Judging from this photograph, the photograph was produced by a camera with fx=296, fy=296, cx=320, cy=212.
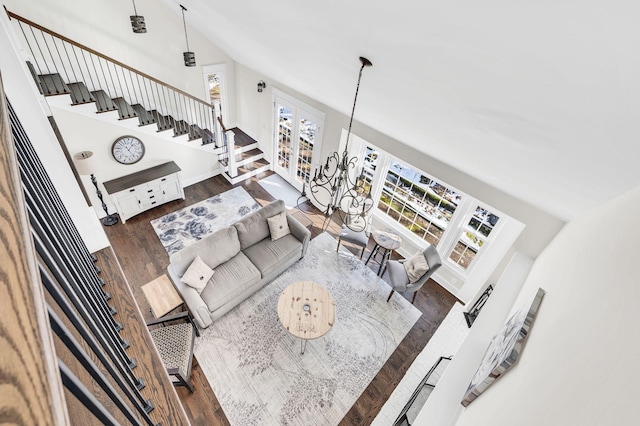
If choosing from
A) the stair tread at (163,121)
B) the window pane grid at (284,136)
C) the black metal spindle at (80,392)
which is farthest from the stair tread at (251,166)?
the black metal spindle at (80,392)

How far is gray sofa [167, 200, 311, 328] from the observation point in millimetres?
3967

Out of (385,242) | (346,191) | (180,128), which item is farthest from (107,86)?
(385,242)

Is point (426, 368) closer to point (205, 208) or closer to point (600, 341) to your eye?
point (600, 341)

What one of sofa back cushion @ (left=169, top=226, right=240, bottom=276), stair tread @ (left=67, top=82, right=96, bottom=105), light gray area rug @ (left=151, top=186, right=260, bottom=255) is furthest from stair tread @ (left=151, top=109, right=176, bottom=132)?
sofa back cushion @ (left=169, top=226, right=240, bottom=276)

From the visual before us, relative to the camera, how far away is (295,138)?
251 inches

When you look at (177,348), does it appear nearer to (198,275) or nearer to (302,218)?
(198,275)

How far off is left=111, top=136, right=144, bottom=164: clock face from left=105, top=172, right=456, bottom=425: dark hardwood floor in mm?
1056

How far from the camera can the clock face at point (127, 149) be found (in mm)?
5188

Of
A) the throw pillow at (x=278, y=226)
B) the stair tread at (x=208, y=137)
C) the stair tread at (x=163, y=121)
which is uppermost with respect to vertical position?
the stair tread at (x=163, y=121)

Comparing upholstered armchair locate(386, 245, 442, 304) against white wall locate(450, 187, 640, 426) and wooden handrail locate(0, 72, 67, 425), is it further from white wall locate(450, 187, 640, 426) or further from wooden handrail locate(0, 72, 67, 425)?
wooden handrail locate(0, 72, 67, 425)

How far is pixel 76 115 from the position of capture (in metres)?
4.56

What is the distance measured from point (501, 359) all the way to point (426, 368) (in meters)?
2.67

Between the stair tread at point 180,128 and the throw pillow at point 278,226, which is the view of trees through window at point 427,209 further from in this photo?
the stair tread at point 180,128

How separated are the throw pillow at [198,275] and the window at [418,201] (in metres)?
3.38
